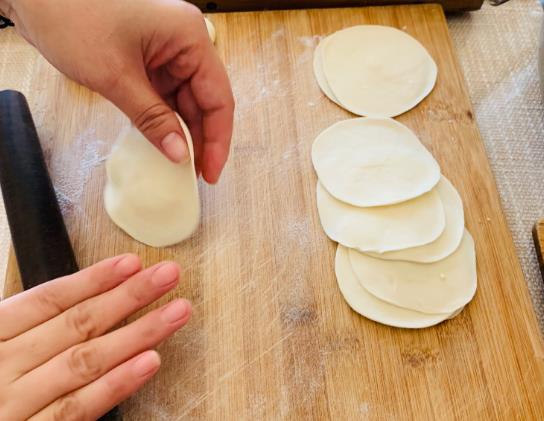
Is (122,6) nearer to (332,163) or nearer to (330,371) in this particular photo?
(332,163)

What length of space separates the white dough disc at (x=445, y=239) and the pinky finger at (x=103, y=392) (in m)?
0.43

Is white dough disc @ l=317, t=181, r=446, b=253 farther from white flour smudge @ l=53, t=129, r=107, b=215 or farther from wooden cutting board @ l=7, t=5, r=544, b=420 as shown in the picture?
white flour smudge @ l=53, t=129, r=107, b=215

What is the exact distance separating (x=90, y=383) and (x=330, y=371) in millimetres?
378

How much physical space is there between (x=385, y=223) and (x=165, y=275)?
1.35ft

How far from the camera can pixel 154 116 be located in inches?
30.4

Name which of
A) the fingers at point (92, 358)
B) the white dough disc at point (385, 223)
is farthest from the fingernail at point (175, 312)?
the white dough disc at point (385, 223)

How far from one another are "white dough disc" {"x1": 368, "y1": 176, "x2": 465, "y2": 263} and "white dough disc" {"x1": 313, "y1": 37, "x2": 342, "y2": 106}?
0.30 metres

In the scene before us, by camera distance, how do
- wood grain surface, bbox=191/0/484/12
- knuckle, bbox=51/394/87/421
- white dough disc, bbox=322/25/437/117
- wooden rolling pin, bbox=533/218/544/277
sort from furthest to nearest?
wood grain surface, bbox=191/0/484/12
white dough disc, bbox=322/25/437/117
wooden rolling pin, bbox=533/218/544/277
knuckle, bbox=51/394/87/421

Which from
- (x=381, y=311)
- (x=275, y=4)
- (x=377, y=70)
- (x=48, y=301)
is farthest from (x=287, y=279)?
(x=275, y=4)

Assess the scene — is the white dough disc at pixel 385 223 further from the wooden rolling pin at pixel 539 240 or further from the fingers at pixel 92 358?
the fingers at pixel 92 358

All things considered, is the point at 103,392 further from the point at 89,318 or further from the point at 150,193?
the point at 150,193

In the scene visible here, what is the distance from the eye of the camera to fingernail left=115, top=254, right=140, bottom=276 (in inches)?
30.4

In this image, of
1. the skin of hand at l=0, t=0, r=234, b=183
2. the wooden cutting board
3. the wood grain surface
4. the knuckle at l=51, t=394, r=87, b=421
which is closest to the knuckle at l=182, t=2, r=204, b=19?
the skin of hand at l=0, t=0, r=234, b=183

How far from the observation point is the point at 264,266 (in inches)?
36.9
